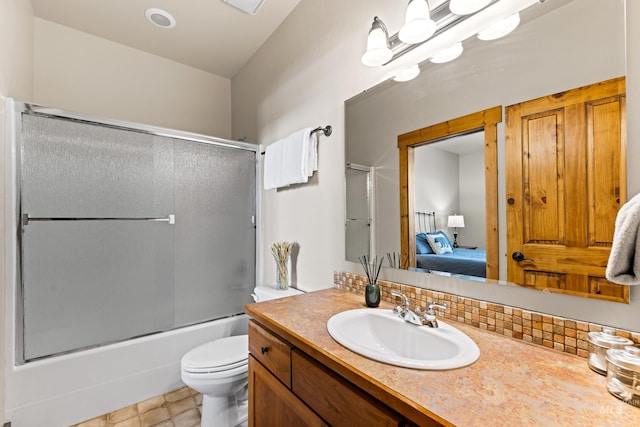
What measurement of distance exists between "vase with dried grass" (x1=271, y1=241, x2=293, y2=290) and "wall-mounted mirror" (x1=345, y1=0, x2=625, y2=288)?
75 centimetres

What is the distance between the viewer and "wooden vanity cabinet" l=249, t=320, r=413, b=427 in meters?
0.70

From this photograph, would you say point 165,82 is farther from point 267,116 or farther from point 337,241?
point 337,241

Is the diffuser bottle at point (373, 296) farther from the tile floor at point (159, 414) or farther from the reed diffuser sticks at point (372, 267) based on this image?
the tile floor at point (159, 414)

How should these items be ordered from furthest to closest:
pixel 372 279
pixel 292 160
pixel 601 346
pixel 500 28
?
pixel 292 160
pixel 372 279
pixel 500 28
pixel 601 346

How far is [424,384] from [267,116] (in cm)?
215

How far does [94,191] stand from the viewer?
178 cm

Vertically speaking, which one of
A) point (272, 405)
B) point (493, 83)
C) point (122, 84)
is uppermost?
point (122, 84)

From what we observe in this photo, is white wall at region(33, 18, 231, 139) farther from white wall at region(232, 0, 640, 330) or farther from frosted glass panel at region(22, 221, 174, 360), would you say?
frosted glass panel at region(22, 221, 174, 360)

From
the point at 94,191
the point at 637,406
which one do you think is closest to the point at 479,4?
the point at 637,406

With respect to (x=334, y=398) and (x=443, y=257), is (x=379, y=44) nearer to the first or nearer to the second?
(x=443, y=257)

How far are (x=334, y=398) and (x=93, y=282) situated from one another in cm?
175

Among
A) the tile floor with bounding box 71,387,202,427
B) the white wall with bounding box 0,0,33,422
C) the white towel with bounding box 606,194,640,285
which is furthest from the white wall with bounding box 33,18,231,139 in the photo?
the white towel with bounding box 606,194,640,285

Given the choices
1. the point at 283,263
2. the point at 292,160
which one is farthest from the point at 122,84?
the point at 283,263

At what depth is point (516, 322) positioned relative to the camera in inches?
35.5
